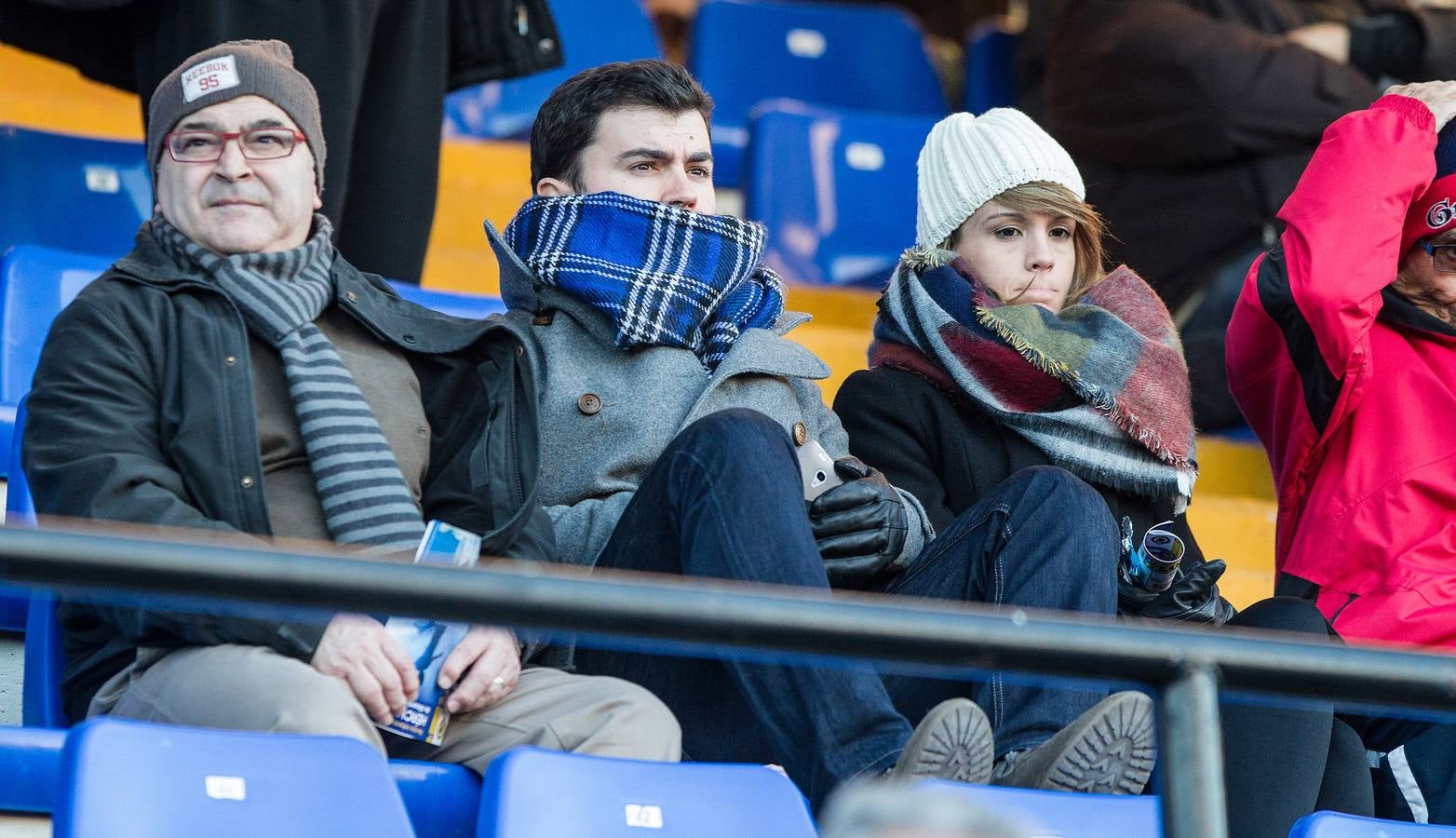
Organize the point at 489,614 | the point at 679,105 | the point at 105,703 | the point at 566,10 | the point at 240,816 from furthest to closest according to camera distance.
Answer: the point at 566,10 → the point at 679,105 → the point at 105,703 → the point at 240,816 → the point at 489,614

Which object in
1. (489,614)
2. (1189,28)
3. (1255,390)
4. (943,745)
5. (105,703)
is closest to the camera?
A: (489,614)

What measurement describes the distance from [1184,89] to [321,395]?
240 cm

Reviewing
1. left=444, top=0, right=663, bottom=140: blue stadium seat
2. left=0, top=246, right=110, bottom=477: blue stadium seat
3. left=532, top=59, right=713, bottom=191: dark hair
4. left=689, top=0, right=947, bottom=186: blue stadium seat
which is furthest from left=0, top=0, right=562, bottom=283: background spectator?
left=689, top=0, right=947, bottom=186: blue stadium seat

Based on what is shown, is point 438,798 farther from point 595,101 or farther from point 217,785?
point 595,101

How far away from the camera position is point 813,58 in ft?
16.3

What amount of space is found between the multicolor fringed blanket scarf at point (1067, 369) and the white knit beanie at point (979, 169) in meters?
0.11

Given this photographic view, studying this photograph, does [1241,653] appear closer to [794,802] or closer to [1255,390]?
[794,802]

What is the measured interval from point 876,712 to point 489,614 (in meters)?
0.85

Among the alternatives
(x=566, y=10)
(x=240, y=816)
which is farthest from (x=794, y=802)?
(x=566, y=10)

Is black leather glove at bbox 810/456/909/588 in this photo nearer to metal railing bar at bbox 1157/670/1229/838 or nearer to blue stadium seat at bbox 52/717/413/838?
blue stadium seat at bbox 52/717/413/838

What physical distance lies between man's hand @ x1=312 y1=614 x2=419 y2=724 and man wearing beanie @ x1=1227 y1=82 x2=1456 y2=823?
1140 mm

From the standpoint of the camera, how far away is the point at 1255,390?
2.59m

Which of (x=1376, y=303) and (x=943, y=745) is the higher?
(x=1376, y=303)

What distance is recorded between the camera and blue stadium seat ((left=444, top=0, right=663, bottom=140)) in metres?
4.56
